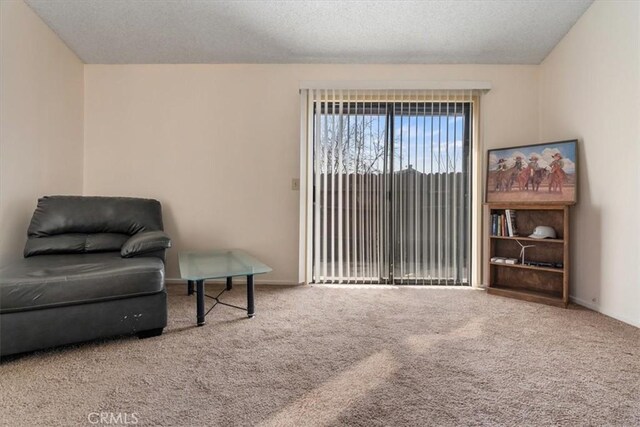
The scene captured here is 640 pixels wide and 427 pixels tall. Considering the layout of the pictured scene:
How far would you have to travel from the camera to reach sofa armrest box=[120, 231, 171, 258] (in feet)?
7.06

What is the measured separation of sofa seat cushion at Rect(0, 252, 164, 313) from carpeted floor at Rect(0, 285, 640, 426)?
0.31 m

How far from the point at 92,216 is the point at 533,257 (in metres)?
4.02

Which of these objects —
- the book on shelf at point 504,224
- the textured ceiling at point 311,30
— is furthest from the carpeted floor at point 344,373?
the textured ceiling at point 311,30

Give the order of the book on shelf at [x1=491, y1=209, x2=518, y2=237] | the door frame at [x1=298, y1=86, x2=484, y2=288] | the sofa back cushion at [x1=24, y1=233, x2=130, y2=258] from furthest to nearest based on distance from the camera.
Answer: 1. the door frame at [x1=298, y1=86, x2=484, y2=288]
2. the book on shelf at [x1=491, y1=209, x2=518, y2=237]
3. the sofa back cushion at [x1=24, y1=233, x2=130, y2=258]

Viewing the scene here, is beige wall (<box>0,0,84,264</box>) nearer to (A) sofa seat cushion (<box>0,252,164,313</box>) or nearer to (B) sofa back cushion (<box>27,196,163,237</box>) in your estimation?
(B) sofa back cushion (<box>27,196,163,237</box>)

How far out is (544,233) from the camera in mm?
2635

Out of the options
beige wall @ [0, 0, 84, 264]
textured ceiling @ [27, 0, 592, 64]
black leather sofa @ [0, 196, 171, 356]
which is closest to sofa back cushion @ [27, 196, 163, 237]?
black leather sofa @ [0, 196, 171, 356]

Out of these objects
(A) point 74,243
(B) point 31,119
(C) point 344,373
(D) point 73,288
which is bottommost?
(C) point 344,373

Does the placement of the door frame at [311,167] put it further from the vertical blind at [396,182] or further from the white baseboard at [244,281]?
the white baseboard at [244,281]

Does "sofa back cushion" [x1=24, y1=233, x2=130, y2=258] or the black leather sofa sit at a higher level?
"sofa back cushion" [x1=24, y1=233, x2=130, y2=258]

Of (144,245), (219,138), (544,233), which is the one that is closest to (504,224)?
(544,233)

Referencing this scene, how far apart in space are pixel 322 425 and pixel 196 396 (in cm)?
59

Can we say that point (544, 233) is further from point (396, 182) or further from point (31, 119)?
point (31, 119)

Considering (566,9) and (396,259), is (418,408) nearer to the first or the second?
(396,259)
